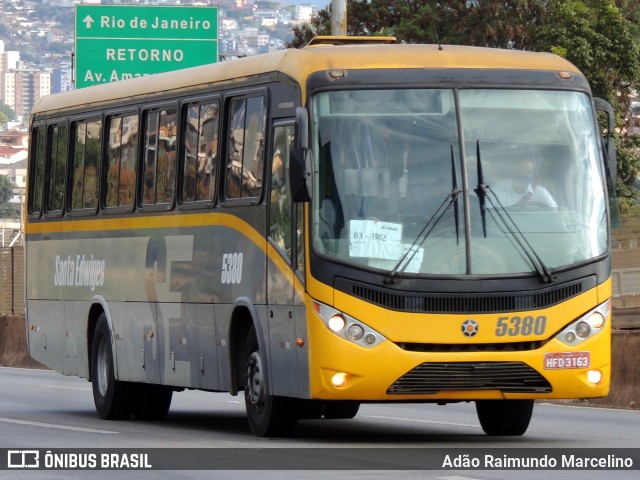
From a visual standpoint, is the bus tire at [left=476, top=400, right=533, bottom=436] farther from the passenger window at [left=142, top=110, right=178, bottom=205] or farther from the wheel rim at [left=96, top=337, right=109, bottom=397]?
the wheel rim at [left=96, top=337, right=109, bottom=397]

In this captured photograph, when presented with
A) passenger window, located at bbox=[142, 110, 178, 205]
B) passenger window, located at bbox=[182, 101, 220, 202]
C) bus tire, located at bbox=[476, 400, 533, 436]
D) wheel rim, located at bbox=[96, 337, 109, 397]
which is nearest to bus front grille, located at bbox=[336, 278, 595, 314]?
bus tire, located at bbox=[476, 400, 533, 436]

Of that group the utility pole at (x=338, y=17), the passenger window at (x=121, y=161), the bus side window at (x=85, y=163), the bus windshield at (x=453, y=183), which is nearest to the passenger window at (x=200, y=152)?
the passenger window at (x=121, y=161)

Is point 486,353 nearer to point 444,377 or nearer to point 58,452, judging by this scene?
point 444,377

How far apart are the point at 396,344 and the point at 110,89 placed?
6641 millimetres

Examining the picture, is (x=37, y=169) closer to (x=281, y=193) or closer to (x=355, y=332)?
(x=281, y=193)

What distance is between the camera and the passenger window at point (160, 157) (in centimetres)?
1844

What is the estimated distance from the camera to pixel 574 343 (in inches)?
599

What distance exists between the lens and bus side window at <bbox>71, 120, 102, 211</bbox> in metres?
20.6

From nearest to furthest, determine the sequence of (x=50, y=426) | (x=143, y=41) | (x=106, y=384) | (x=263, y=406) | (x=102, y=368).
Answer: (x=263, y=406)
(x=50, y=426)
(x=106, y=384)
(x=102, y=368)
(x=143, y=41)

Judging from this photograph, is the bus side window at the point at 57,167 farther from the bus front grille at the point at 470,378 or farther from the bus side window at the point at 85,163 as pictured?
the bus front grille at the point at 470,378

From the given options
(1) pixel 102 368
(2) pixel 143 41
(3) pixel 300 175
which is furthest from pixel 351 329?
(2) pixel 143 41

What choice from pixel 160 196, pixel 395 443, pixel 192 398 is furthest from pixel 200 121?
pixel 192 398

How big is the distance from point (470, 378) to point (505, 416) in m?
1.97

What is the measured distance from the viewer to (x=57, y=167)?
22000mm
